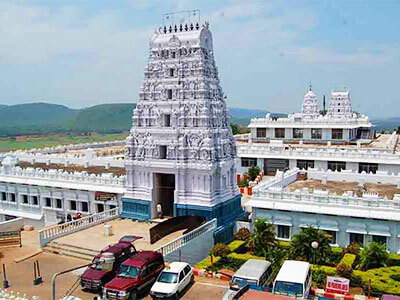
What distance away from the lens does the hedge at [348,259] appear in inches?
1132

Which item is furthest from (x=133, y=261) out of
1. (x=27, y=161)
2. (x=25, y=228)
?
(x=27, y=161)

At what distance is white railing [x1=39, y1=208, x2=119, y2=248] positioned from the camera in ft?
109

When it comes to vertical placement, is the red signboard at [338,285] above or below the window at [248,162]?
below

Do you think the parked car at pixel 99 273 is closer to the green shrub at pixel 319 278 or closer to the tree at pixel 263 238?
the tree at pixel 263 238

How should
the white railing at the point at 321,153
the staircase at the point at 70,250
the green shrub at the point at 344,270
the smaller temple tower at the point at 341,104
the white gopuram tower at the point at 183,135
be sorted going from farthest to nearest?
the smaller temple tower at the point at 341,104 → the white railing at the point at 321,153 → the white gopuram tower at the point at 183,135 → the staircase at the point at 70,250 → the green shrub at the point at 344,270

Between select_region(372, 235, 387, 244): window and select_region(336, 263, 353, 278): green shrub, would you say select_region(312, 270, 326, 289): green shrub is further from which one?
select_region(372, 235, 387, 244): window

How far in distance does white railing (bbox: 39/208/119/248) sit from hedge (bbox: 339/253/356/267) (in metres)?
19.8

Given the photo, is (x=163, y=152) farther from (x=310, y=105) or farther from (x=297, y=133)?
(x=310, y=105)

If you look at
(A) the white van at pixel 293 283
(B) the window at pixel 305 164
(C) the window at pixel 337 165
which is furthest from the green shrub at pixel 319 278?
(B) the window at pixel 305 164

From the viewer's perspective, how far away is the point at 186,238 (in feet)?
104

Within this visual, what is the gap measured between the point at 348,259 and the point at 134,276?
14.3m

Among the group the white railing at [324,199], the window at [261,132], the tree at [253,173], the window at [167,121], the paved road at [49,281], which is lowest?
the paved road at [49,281]

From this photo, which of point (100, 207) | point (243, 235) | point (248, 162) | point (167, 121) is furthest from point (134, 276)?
point (248, 162)

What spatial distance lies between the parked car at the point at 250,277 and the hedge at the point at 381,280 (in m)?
5.89
